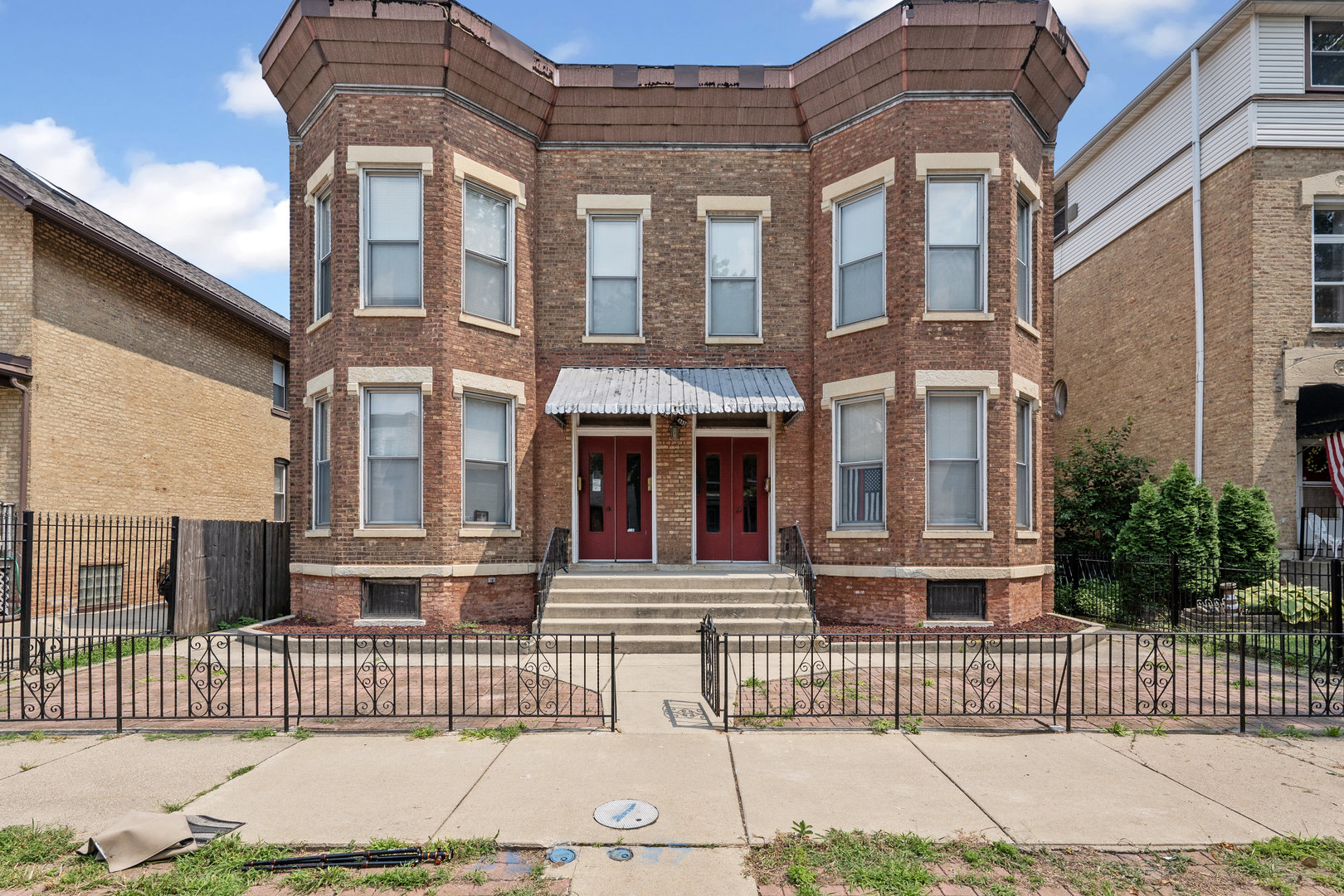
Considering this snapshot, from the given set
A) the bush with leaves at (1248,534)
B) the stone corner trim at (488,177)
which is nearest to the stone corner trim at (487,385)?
the stone corner trim at (488,177)

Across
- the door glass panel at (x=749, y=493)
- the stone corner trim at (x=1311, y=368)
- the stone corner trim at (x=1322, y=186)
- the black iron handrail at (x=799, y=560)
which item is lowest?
the black iron handrail at (x=799, y=560)

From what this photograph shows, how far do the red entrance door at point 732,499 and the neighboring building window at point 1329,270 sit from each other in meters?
11.9

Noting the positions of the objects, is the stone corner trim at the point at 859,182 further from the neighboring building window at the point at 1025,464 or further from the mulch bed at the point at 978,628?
the mulch bed at the point at 978,628

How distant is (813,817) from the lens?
525 cm

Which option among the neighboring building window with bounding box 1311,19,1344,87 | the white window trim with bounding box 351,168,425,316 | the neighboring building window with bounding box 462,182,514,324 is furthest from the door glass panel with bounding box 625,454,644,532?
the neighboring building window with bounding box 1311,19,1344,87

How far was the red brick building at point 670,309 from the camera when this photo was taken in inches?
497

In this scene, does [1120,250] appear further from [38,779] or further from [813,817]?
[38,779]

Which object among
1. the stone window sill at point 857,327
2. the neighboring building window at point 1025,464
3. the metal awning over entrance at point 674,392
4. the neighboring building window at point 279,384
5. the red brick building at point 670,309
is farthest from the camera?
the neighboring building window at point 279,384

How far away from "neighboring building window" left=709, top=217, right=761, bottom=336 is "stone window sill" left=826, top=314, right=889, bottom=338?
1536 millimetres

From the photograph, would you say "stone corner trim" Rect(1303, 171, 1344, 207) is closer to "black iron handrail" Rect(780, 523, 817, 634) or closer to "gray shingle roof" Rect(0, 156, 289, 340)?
"black iron handrail" Rect(780, 523, 817, 634)

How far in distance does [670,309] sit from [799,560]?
5.16 meters

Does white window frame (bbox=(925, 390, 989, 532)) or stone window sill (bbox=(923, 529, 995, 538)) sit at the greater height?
white window frame (bbox=(925, 390, 989, 532))

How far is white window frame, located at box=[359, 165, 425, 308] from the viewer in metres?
12.8

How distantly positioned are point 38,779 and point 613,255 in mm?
11105
